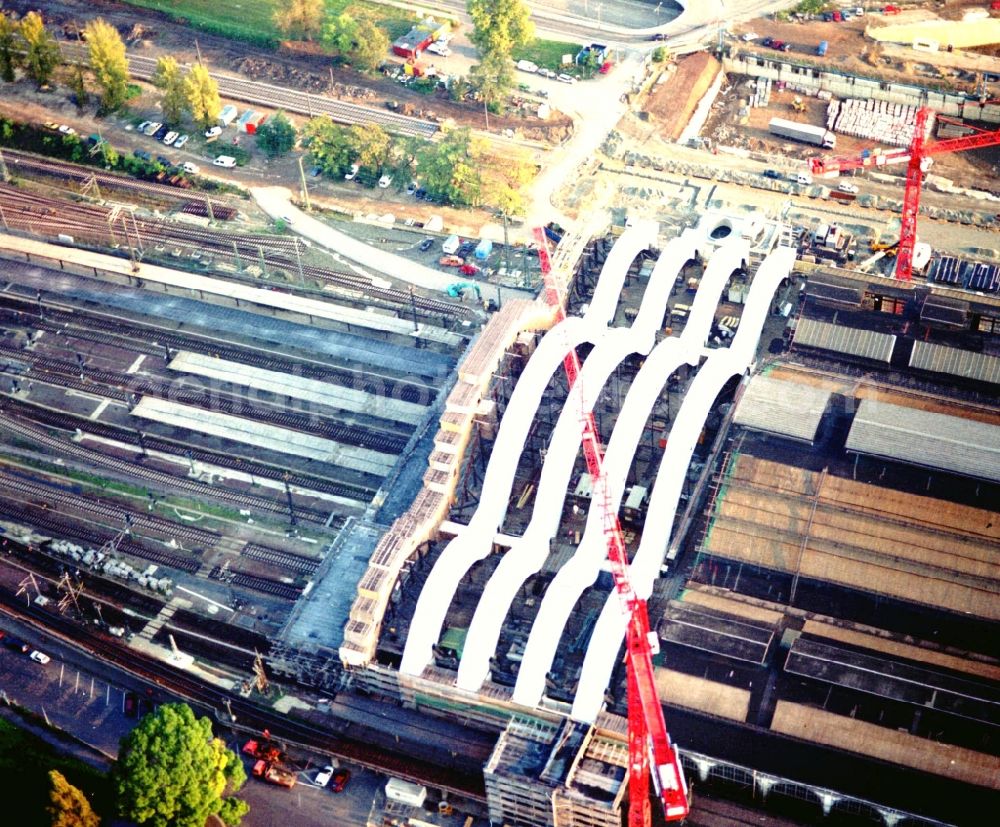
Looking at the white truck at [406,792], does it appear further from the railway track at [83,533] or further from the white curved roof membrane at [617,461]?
the railway track at [83,533]

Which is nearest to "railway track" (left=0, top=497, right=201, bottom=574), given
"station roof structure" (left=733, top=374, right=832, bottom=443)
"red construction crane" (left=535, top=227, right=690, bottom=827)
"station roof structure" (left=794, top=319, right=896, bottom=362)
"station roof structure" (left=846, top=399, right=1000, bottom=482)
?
"red construction crane" (left=535, top=227, right=690, bottom=827)

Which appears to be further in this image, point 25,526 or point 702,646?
point 25,526

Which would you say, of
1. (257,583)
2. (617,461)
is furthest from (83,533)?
(617,461)

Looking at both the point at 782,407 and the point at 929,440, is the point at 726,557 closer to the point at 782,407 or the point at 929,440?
the point at 782,407

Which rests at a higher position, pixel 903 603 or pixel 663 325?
pixel 663 325

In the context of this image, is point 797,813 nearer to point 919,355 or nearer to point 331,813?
point 331,813

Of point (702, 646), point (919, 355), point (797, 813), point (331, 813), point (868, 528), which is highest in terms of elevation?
Answer: point (919, 355)

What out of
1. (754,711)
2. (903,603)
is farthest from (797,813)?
(903,603)

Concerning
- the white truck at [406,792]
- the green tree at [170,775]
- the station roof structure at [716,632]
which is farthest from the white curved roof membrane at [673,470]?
the green tree at [170,775]
